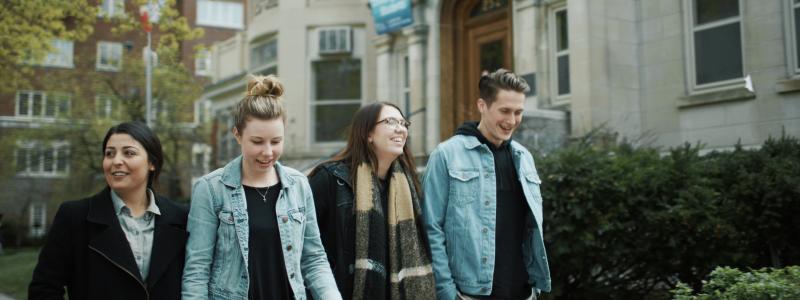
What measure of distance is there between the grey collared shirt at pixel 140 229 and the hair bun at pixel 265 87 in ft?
2.39

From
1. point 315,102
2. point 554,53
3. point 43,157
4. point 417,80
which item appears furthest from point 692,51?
point 43,157

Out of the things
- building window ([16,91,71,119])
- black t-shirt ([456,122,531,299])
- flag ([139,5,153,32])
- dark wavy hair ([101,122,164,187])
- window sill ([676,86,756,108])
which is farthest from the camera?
building window ([16,91,71,119])

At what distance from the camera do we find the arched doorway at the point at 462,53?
14477mm

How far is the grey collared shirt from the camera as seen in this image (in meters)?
3.30

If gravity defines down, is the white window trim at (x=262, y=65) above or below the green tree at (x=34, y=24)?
above

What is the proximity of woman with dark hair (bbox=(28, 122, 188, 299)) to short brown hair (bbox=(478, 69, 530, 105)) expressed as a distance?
186 cm

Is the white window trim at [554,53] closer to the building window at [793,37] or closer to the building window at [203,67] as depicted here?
the building window at [793,37]

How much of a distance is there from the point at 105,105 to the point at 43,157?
2.95 meters

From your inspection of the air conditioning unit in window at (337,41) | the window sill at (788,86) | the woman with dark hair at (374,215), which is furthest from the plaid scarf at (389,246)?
the air conditioning unit in window at (337,41)

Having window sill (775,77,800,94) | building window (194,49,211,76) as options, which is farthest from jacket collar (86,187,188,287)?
building window (194,49,211,76)

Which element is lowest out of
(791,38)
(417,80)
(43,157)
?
(43,157)

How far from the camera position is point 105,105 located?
79.8 feet

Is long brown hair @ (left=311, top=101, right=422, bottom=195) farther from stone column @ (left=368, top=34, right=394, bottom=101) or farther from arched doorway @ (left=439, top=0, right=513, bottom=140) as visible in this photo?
stone column @ (left=368, top=34, right=394, bottom=101)

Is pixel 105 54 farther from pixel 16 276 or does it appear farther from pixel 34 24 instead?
pixel 34 24
